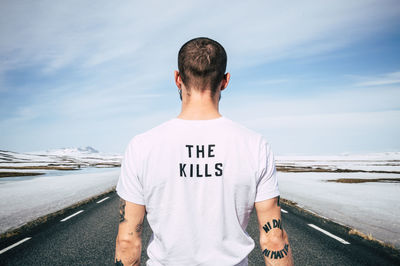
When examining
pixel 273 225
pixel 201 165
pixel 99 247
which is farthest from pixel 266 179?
pixel 99 247

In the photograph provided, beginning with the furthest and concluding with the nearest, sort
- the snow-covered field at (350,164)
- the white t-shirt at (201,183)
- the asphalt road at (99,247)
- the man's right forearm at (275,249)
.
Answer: the snow-covered field at (350,164)
the asphalt road at (99,247)
the man's right forearm at (275,249)
the white t-shirt at (201,183)

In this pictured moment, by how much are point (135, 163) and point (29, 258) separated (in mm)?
4790

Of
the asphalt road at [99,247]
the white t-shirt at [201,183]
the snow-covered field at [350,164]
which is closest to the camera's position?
the white t-shirt at [201,183]

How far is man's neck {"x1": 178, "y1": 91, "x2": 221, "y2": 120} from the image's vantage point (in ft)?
4.67

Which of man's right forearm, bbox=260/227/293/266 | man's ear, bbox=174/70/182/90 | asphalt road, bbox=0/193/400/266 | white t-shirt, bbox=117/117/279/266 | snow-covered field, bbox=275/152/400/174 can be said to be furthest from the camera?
snow-covered field, bbox=275/152/400/174

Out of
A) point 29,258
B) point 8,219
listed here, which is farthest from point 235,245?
point 8,219

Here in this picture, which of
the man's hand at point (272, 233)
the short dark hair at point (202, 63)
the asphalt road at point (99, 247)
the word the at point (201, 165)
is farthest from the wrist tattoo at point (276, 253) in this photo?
the asphalt road at point (99, 247)

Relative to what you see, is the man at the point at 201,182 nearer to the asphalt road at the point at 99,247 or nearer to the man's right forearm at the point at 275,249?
the man's right forearm at the point at 275,249

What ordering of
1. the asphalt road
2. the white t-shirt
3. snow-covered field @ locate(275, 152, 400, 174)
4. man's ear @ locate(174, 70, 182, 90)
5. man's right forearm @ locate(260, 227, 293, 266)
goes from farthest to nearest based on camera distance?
snow-covered field @ locate(275, 152, 400, 174) → the asphalt road → man's ear @ locate(174, 70, 182, 90) → man's right forearm @ locate(260, 227, 293, 266) → the white t-shirt

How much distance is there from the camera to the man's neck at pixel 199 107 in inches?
56.1

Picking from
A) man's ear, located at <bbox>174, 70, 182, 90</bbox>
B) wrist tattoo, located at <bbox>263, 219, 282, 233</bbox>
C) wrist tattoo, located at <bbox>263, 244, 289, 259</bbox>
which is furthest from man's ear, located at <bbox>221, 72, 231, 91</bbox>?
wrist tattoo, located at <bbox>263, 244, 289, 259</bbox>

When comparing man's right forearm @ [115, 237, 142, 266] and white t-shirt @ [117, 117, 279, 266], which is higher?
white t-shirt @ [117, 117, 279, 266]

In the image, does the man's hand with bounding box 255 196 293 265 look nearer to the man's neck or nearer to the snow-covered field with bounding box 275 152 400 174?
the man's neck

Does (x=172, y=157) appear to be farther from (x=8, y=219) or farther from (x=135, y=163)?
(x=8, y=219)
